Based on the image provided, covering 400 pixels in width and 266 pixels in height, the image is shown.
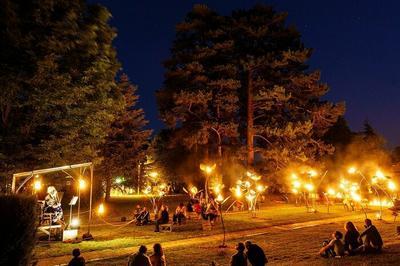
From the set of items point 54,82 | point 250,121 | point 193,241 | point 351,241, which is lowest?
point 193,241

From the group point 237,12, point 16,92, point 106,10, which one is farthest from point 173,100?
point 16,92

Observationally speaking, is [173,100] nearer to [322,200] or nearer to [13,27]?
[322,200]

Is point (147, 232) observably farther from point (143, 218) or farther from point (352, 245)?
point (352, 245)

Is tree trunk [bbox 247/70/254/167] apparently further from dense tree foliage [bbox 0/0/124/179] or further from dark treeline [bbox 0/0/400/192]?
dense tree foliage [bbox 0/0/124/179]

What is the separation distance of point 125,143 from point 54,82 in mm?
31639

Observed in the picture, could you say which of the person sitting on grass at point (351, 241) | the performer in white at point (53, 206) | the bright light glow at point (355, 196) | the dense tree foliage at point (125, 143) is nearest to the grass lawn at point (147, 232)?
the performer in white at point (53, 206)

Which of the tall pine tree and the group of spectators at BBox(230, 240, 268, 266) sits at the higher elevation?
the tall pine tree

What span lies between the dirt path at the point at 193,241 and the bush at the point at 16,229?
20.1 ft

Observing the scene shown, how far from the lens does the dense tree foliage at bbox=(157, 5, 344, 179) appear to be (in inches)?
1244

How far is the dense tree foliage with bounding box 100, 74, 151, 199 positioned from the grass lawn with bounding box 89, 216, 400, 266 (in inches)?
1092

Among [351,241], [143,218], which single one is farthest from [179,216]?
[351,241]

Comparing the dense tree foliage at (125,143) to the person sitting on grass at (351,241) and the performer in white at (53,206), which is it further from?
the person sitting on grass at (351,241)

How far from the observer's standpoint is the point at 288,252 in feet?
44.7

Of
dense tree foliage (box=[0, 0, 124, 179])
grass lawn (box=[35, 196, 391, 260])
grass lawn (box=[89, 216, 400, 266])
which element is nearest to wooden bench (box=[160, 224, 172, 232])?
grass lawn (box=[35, 196, 391, 260])
